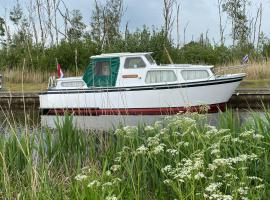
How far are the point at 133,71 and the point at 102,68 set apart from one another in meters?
1.29

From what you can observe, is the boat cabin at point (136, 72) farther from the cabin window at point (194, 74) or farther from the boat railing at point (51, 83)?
the boat railing at point (51, 83)

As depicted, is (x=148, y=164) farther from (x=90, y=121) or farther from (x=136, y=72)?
(x=136, y=72)

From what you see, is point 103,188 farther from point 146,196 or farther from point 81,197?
point 146,196

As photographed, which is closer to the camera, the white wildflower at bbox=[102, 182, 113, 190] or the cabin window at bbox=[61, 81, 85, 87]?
the white wildflower at bbox=[102, 182, 113, 190]

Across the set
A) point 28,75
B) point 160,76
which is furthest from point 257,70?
point 28,75

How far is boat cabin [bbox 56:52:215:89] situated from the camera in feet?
58.6

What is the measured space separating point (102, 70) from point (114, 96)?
4.54ft

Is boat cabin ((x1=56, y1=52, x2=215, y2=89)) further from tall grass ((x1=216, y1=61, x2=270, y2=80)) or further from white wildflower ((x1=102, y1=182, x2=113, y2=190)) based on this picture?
white wildflower ((x1=102, y1=182, x2=113, y2=190))

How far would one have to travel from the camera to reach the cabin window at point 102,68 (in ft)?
61.6

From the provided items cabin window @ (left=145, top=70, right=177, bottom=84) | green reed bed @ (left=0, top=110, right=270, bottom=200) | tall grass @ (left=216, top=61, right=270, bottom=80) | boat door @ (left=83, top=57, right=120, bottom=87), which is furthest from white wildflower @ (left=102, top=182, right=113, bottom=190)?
tall grass @ (left=216, top=61, right=270, bottom=80)

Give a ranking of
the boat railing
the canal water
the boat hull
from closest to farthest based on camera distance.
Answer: the canal water, the boat hull, the boat railing

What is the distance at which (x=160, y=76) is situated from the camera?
59.0 ft

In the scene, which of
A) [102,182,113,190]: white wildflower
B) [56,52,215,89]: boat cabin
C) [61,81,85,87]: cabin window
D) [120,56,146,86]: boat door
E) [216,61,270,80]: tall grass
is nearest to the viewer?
[102,182,113,190]: white wildflower

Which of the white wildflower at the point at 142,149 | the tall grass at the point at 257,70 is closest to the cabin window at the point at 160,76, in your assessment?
the tall grass at the point at 257,70
